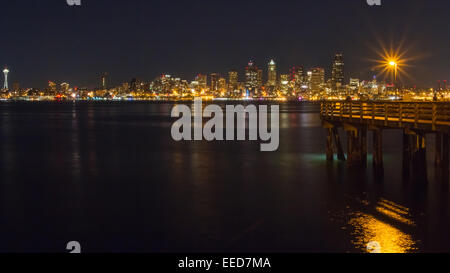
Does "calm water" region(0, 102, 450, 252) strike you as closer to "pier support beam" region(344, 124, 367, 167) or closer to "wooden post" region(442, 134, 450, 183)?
"wooden post" region(442, 134, 450, 183)

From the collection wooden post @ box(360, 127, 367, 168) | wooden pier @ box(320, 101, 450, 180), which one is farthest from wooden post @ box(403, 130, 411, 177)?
wooden post @ box(360, 127, 367, 168)

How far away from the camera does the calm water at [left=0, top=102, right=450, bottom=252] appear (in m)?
18.0

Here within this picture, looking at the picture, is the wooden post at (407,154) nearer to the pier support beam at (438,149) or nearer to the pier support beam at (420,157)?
the pier support beam at (420,157)

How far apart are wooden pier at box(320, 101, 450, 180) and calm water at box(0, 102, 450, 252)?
45.9 inches

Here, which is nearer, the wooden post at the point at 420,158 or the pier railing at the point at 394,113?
the pier railing at the point at 394,113

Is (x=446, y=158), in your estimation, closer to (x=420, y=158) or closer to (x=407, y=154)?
(x=420, y=158)

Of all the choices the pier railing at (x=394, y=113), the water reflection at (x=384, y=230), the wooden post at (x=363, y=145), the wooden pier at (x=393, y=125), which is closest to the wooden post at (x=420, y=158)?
the wooden pier at (x=393, y=125)

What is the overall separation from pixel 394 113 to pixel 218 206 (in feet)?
31.7

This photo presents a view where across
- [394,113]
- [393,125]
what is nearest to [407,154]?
[394,113]

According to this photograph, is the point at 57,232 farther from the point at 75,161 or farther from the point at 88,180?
the point at 75,161

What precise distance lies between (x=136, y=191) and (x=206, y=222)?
7.48 meters

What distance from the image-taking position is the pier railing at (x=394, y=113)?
71.5 feet

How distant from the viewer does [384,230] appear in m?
18.1
